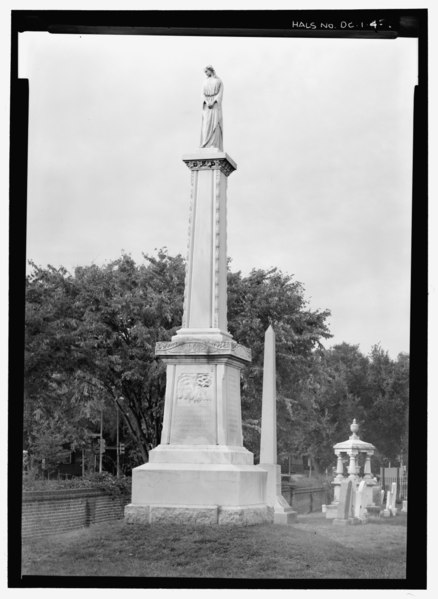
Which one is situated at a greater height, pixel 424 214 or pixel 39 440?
pixel 424 214

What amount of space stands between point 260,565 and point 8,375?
13.8 ft

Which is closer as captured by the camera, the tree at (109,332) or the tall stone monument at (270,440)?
the tall stone monument at (270,440)

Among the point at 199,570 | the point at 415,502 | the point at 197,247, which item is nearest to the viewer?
the point at 415,502

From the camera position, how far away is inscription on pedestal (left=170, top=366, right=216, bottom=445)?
16.4 meters

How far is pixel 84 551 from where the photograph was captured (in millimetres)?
14234

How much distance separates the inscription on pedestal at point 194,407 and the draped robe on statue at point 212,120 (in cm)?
388

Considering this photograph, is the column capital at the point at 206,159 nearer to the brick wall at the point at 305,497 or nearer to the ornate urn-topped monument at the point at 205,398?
the ornate urn-topped monument at the point at 205,398

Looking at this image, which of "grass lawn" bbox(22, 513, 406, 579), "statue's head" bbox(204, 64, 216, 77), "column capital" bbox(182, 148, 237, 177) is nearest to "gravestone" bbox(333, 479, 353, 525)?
"grass lawn" bbox(22, 513, 406, 579)

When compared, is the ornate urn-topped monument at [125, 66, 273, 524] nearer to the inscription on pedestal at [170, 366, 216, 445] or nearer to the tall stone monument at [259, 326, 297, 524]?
the inscription on pedestal at [170, 366, 216, 445]

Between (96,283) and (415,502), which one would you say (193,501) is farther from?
(96,283)

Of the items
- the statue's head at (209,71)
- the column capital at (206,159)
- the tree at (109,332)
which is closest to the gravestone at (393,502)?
the tree at (109,332)

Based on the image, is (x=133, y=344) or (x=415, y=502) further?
(x=133, y=344)

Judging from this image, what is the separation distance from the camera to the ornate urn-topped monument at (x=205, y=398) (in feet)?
52.3

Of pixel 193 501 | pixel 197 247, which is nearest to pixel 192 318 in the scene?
pixel 197 247
